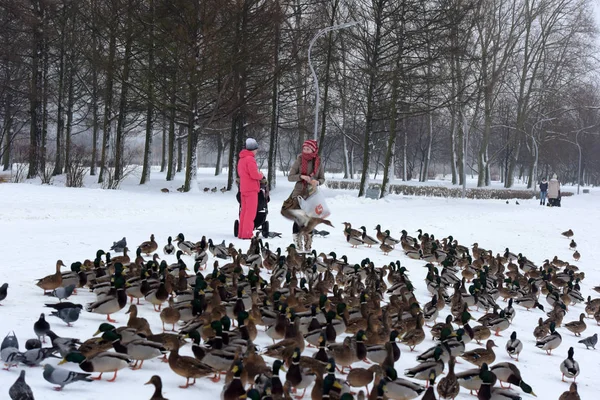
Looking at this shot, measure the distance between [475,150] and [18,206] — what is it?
8597 cm

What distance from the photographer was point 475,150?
96.8 metres

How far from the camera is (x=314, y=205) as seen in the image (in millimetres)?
13500

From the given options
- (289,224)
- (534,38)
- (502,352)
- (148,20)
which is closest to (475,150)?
(534,38)

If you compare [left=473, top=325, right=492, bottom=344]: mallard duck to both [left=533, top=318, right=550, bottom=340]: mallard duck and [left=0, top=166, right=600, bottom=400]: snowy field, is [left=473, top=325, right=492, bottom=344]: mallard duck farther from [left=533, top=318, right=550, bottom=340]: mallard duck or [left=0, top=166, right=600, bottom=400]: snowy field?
[left=533, top=318, right=550, bottom=340]: mallard duck

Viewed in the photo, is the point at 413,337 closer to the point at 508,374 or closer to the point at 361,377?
the point at 508,374

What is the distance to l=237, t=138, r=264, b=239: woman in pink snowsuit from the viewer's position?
47.4 ft

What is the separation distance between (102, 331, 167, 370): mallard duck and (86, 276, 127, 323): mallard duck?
166 cm

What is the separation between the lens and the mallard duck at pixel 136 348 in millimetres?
6398

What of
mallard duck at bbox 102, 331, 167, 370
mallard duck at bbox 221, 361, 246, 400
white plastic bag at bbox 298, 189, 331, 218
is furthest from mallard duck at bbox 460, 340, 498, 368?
white plastic bag at bbox 298, 189, 331, 218

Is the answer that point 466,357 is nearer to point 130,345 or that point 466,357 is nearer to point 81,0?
point 130,345

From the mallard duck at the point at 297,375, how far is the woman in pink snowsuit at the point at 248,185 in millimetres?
8446

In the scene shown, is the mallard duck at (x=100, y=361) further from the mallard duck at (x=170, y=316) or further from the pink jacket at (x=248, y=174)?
the pink jacket at (x=248, y=174)

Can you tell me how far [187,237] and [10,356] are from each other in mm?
9218

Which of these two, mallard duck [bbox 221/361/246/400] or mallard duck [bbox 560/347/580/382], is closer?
mallard duck [bbox 221/361/246/400]
